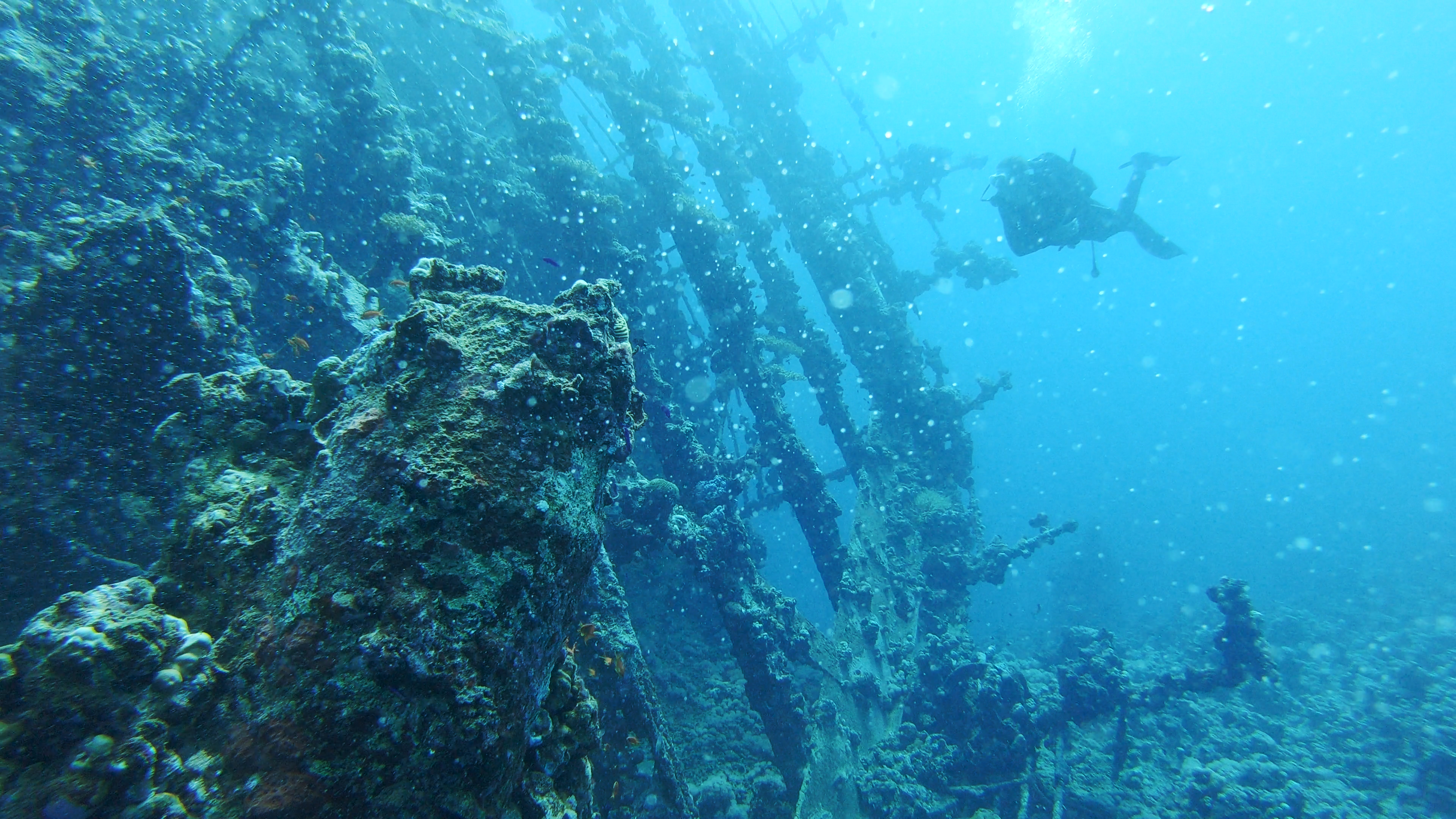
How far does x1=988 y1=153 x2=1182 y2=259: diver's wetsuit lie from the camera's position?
43.2 feet

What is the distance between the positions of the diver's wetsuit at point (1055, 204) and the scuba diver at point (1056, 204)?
11 millimetres

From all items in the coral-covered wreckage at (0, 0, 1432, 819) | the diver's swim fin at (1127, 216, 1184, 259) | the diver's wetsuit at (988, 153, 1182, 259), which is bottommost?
the coral-covered wreckage at (0, 0, 1432, 819)

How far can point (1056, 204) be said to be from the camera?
13.3 metres

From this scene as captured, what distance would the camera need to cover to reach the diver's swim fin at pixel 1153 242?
1502 cm

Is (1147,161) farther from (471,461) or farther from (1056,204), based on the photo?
(471,461)

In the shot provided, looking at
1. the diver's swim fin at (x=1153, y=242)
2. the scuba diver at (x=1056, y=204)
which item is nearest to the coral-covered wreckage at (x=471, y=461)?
the scuba diver at (x=1056, y=204)

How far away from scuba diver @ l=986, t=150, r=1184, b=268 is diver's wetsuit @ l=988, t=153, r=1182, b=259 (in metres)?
0.01

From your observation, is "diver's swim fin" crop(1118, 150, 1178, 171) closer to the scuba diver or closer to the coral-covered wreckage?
the scuba diver

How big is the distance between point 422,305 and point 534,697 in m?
2.04

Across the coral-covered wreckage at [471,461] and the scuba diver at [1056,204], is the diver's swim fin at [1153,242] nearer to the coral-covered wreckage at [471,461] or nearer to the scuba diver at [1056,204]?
the scuba diver at [1056,204]

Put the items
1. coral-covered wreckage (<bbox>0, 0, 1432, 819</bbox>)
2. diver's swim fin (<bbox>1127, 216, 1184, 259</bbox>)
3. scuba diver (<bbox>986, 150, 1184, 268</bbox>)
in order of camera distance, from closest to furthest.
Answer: coral-covered wreckage (<bbox>0, 0, 1432, 819</bbox>) < scuba diver (<bbox>986, 150, 1184, 268</bbox>) < diver's swim fin (<bbox>1127, 216, 1184, 259</bbox>)

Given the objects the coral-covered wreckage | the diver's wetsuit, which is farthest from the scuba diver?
the coral-covered wreckage

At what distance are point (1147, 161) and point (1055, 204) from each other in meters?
3.60

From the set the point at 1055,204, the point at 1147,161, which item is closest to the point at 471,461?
the point at 1055,204
